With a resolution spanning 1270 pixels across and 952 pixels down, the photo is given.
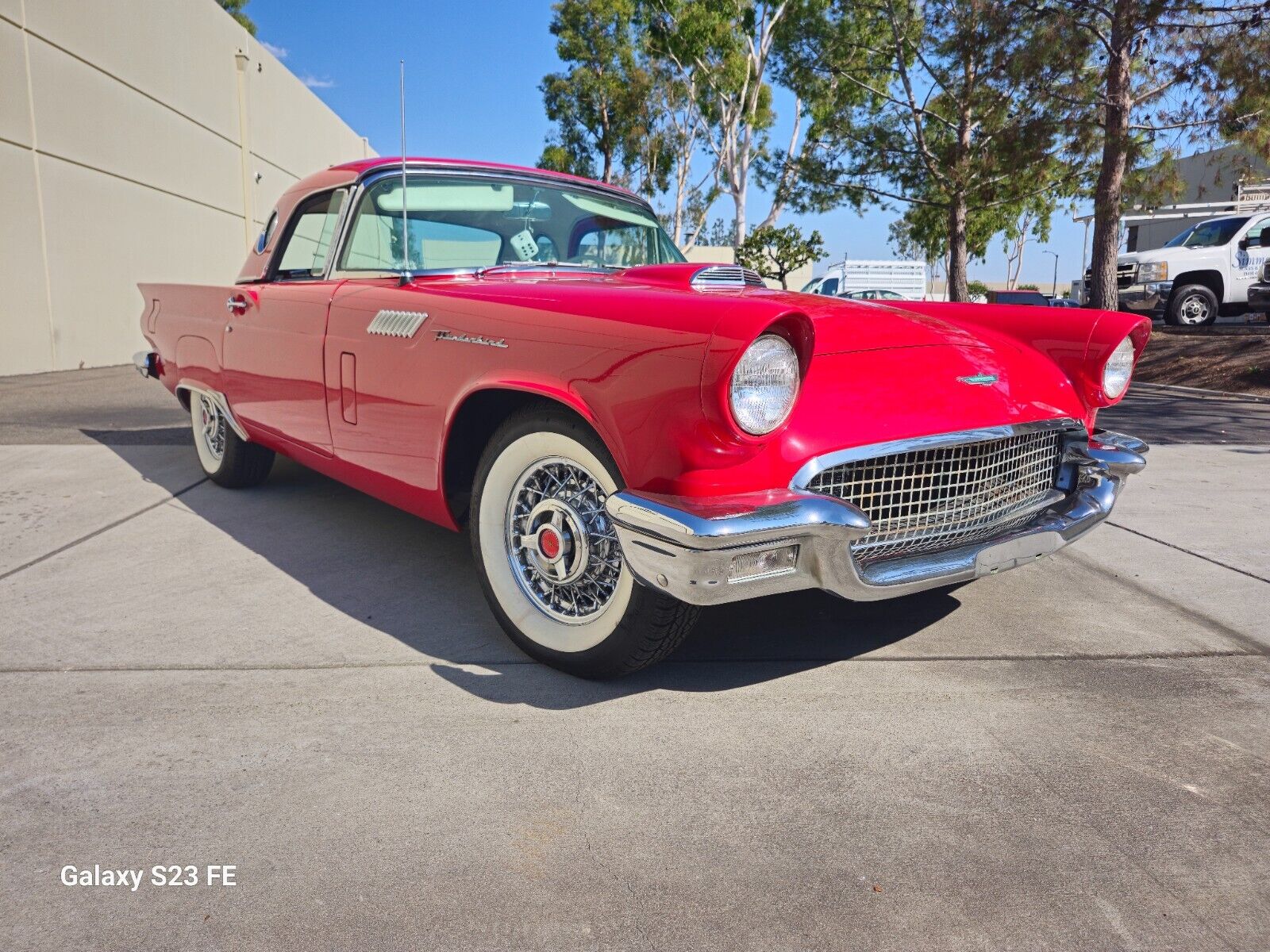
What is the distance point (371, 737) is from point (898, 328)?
179cm

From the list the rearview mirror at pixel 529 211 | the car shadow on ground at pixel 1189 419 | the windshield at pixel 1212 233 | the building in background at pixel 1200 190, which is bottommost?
the car shadow on ground at pixel 1189 419

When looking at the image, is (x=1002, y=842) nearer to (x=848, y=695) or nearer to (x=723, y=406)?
(x=848, y=695)

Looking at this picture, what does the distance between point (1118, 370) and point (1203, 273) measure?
1362cm

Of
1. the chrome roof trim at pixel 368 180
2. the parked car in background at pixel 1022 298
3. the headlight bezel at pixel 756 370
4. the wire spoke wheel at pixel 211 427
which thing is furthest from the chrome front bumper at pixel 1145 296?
the headlight bezel at pixel 756 370

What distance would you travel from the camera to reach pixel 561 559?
2564 mm

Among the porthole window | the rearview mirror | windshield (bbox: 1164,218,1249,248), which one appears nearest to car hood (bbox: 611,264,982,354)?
the rearview mirror

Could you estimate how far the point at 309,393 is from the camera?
3.57 meters

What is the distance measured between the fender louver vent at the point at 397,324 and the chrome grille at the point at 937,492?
4.44 feet

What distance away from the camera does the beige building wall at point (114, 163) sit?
11227mm

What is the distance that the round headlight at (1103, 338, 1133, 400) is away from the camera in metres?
3.19

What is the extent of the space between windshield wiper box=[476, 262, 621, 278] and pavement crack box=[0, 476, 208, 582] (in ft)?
6.56

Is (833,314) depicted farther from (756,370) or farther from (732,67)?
(732,67)

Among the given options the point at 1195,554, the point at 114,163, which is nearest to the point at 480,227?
the point at 1195,554

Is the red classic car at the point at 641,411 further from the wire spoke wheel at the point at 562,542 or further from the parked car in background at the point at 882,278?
the parked car in background at the point at 882,278
